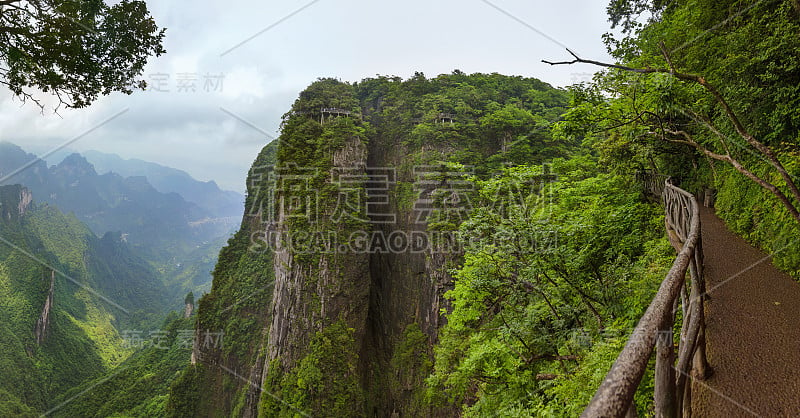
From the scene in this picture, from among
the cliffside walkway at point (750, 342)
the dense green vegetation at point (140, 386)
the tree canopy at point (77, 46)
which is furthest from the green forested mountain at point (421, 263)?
the dense green vegetation at point (140, 386)

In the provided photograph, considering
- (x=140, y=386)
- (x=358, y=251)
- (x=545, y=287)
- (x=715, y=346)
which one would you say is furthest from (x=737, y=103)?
(x=140, y=386)

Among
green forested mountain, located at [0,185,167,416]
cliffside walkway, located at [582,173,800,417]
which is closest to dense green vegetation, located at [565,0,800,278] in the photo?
cliffside walkway, located at [582,173,800,417]

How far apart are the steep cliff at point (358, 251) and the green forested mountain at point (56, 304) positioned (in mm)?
26041

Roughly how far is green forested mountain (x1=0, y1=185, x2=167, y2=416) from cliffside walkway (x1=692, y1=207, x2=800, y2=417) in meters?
43.4

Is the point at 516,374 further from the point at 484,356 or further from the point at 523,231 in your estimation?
the point at 523,231

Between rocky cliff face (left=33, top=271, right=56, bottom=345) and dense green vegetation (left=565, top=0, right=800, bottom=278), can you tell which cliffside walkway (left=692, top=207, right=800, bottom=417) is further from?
rocky cliff face (left=33, top=271, right=56, bottom=345)

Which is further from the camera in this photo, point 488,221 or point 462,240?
point 462,240

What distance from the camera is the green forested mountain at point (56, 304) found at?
3500cm

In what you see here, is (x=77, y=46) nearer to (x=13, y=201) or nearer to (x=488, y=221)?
(x=488, y=221)

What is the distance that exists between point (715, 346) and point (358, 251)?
53.8ft

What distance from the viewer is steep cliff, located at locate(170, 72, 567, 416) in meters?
15.9

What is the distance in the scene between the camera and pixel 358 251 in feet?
59.2

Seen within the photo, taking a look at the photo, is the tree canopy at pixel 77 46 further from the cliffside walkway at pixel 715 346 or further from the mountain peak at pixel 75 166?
the mountain peak at pixel 75 166

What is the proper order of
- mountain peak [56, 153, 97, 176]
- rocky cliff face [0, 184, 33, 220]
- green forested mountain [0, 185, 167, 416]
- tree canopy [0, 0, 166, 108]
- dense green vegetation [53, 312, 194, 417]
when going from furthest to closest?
mountain peak [56, 153, 97, 176], rocky cliff face [0, 184, 33, 220], green forested mountain [0, 185, 167, 416], dense green vegetation [53, 312, 194, 417], tree canopy [0, 0, 166, 108]
